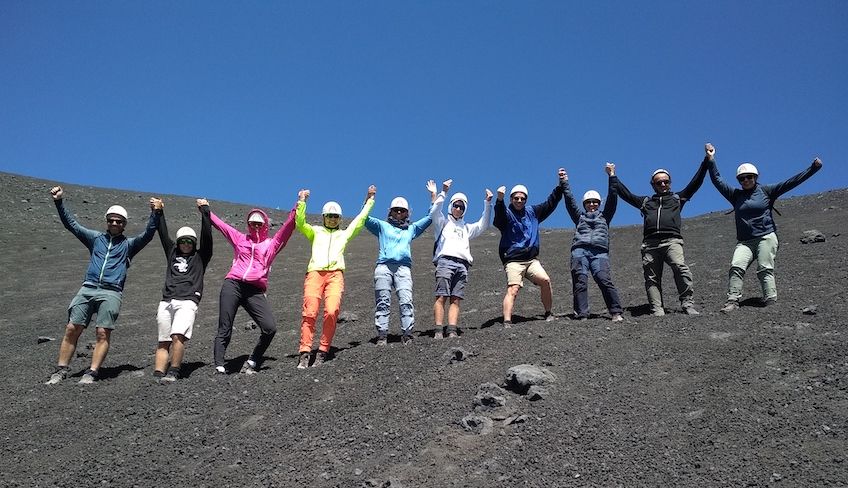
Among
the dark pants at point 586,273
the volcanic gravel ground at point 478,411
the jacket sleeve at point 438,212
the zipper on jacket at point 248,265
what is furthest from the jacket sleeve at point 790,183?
the zipper on jacket at point 248,265

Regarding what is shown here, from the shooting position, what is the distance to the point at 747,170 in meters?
8.88

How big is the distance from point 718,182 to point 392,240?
183 inches

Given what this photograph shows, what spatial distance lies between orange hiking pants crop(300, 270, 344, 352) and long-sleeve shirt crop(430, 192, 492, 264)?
147cm

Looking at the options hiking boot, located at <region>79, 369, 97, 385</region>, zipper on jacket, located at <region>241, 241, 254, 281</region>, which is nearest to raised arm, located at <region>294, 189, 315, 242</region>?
zipper on jacket, located at <region>241, 241, 254, 281</region>

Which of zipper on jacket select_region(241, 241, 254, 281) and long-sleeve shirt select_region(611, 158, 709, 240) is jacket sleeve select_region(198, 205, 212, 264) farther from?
long-sleeve shirt select_region(611, 158, 709, 240)

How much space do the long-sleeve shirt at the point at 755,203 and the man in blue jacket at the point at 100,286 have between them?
779cm

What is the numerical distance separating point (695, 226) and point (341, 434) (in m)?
20.7

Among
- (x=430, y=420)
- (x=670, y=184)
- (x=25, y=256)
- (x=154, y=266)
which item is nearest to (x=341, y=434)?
(x=430, y=420)

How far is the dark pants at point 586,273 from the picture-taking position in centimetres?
872

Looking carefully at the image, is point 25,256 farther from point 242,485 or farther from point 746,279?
point 746,279

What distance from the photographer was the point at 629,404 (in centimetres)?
579

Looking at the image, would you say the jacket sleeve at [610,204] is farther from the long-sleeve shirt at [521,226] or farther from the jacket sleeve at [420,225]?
the jacket sleeve at [420,225]

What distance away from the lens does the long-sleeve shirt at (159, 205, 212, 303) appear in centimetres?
831

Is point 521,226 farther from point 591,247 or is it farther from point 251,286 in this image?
point 251,286
